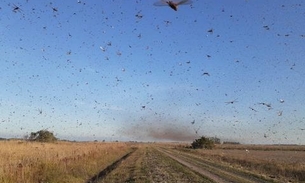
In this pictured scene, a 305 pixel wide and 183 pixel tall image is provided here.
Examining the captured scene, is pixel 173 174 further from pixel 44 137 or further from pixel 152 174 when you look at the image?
pixel 44 137

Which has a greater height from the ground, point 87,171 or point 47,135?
point 47,135

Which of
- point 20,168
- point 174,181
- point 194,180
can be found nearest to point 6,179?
point 20,168

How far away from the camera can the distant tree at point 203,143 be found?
419 ft

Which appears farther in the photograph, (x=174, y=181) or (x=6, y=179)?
(x=174, y=181)

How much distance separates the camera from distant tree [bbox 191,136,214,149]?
419ft

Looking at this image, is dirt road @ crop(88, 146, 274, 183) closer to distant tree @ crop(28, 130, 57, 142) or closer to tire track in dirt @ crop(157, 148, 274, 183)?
tire track in dirt @ crop(157, 148, 274, 183)

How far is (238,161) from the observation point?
2015 inches

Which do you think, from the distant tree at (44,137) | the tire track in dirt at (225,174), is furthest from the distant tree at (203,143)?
the tire track in dirt at (225,174)

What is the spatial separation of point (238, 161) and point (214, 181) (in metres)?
27.8

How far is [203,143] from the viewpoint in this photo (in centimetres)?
12781

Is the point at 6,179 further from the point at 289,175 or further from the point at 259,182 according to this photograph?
the point at 289,175

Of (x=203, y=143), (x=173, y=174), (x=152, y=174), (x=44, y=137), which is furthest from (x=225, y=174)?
(x=203, y=143)

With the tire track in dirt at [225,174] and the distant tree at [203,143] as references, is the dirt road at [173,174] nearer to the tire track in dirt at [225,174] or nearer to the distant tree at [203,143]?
the tire track in dirt at [225,174]

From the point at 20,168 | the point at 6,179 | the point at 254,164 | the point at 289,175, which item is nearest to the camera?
the point at 6,179
